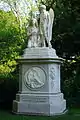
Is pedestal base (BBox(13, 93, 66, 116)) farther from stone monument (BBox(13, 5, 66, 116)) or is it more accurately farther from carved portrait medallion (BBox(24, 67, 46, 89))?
carved portrait medallion (BBox(24, 67, 46, 89))

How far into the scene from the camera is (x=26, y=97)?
1043 cm

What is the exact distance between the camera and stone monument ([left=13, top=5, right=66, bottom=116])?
1027 centimetres

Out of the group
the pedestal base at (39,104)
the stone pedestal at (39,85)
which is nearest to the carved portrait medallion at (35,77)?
the stone pedestal at (39,85)

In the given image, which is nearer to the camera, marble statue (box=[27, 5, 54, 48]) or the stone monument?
the stone monument

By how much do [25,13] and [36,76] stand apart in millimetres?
15742

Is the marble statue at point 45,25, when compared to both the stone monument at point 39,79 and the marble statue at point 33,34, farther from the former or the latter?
the marble statue at point 33,34

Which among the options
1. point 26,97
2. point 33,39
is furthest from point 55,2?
point 26,97

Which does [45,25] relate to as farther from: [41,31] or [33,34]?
[33,34]

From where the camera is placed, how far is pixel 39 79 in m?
10.5

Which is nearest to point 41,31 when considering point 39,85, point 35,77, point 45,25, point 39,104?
point 45,25

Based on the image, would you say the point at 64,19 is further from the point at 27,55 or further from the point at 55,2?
the point at 27,55

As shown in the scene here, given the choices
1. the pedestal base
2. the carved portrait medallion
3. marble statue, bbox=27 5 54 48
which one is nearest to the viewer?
the pedestal base

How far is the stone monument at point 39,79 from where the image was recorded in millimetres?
10273

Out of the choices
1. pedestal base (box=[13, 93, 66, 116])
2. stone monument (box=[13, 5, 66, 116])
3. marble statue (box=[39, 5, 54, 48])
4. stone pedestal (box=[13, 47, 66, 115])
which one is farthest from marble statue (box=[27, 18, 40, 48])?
pedestal base (box=[13, 93, 66, 116])
